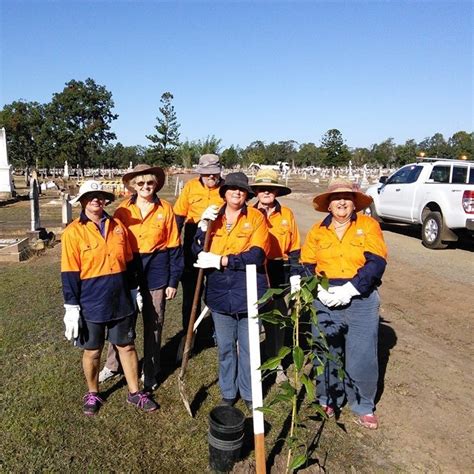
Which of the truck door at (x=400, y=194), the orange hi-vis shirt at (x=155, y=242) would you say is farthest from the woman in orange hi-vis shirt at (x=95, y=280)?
the truck door at (x=400, y=194)

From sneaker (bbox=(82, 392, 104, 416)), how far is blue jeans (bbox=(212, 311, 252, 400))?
3.33 feet

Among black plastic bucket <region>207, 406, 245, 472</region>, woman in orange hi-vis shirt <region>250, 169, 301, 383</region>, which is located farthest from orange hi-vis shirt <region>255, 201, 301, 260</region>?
black plastic bucket <region>207, 406, 245, 472</region>

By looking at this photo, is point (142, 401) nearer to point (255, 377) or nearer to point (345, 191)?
point (255, 377)

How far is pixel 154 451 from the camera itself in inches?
125

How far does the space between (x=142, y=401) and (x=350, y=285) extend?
1.89 metres

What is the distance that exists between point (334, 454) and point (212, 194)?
257cm

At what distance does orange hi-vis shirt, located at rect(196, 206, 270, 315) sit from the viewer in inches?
130

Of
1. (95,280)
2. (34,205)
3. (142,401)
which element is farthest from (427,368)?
(34,205)

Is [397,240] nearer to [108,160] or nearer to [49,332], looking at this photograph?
[49,332]

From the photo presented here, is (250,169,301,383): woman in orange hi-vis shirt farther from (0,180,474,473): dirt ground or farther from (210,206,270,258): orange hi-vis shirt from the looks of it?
(0,180,474,473): dirt ground

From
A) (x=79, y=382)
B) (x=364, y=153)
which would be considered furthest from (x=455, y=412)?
(x=364, y=153)

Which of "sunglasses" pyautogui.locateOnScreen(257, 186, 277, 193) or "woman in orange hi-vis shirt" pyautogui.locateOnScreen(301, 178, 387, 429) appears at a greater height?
"sunglasses" pyautogui.locateOnScreen(257, 186, 277, 193)

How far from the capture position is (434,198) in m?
10.4

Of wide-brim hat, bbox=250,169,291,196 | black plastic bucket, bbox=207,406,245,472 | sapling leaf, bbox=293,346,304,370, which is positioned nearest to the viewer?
sapling leaf, bbox=293,346,304,370
